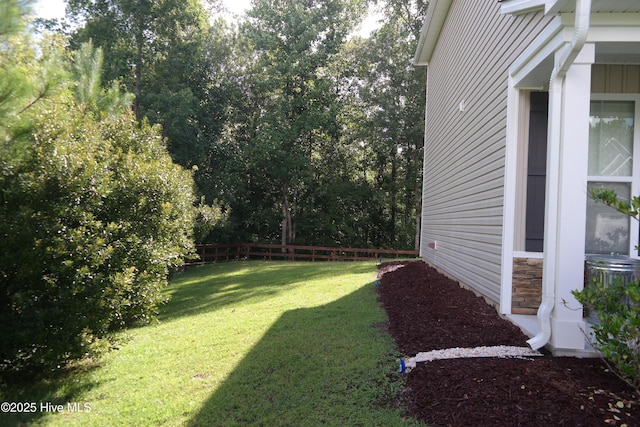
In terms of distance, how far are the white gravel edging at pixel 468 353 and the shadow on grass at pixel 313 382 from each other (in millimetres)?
202

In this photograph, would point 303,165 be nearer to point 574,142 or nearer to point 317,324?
point 317,324

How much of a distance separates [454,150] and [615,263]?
432cm

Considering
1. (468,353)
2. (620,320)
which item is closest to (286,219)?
(468,353)

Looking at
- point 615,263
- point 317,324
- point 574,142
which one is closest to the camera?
point 574,142

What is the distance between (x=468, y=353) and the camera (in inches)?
139

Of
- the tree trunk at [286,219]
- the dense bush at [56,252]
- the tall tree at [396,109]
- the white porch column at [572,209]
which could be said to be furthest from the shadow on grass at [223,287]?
the tall tree at [396,109]

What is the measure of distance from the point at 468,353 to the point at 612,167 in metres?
2.73

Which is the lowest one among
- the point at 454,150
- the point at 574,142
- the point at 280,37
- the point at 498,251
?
the point at 498,251

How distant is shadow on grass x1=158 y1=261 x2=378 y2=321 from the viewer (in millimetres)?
9023

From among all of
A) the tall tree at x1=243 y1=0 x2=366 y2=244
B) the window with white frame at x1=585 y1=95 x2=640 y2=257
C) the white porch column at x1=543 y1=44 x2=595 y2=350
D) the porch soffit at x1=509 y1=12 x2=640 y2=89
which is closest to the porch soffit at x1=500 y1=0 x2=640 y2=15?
the porch soffit at x1=509 y1=12 x2=640 y2=89

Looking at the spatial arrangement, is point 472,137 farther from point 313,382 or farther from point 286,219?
point 286,219

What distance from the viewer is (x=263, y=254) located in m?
20.2

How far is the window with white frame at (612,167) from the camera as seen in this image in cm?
446

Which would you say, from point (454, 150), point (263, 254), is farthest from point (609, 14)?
point (263, 254)
